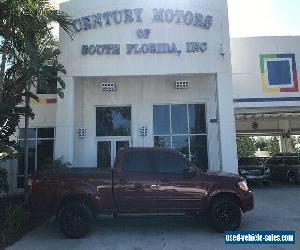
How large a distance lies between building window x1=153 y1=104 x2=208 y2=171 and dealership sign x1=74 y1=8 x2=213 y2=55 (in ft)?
9.59

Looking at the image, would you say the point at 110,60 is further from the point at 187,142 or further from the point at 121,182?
the point at 121,182

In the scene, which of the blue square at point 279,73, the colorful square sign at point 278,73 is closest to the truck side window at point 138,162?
the colorful square sign at point 278,73

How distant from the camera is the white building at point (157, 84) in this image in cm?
1588

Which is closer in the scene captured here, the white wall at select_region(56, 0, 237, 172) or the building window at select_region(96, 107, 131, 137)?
the white wall at select_region(56, 0, 237, 172)

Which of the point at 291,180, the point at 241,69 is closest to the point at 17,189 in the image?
the point at 241,69

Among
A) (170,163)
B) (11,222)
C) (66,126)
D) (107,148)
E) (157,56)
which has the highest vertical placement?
(157,56)

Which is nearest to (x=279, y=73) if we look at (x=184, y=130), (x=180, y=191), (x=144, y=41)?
(x=184, y=130)

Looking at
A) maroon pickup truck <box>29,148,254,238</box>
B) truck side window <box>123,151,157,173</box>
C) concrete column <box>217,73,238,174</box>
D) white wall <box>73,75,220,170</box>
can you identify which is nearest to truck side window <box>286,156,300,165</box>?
white wall <box>73,75,220,170</box>

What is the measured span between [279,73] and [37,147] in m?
11.3

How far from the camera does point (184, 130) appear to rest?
17.6 metres

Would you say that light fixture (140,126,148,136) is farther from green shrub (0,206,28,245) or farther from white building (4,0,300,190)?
green shrub (0,206,28,245)

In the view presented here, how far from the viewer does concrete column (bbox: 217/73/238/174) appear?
1558 centimetres

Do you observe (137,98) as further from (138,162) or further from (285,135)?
(285,135)

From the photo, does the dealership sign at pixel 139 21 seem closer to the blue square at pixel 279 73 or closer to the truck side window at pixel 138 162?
the blue square at pixel 279 73
